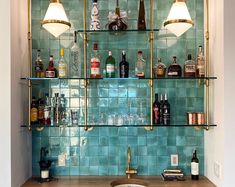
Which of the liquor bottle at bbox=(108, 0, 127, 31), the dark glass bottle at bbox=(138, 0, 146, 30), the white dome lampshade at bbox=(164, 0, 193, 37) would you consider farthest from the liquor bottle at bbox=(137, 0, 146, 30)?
the white dome lampshade at bbox=(164, 0, 193, 37)

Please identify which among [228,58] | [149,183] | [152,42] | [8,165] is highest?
[152,42]

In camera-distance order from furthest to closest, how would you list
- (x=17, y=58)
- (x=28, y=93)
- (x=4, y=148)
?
1. (x=28, y=93)
2. (x=17, y=58)
3. (x=4, y=148)

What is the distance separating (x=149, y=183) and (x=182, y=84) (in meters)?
0.88

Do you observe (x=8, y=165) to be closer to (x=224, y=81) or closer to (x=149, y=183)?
(x=149, y=183)

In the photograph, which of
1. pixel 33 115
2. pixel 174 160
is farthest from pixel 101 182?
pixel 33 115

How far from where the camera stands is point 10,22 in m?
2.14

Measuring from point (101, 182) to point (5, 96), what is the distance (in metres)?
1.00

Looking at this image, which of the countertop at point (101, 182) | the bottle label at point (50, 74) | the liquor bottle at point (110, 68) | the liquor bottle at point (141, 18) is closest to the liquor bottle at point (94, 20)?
the liquor bottle at point (110, 68)

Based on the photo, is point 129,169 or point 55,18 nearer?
point 55,18

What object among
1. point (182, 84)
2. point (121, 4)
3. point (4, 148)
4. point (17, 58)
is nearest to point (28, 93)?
point (17, 58)

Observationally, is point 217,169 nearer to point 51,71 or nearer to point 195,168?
point 195,168

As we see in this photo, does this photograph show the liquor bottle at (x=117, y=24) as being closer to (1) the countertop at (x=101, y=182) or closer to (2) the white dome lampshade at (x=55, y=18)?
(2) the white dome lampshade at (x=55, y=18)

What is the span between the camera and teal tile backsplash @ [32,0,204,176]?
2613mm

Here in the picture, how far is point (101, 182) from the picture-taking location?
2418 millimetres
